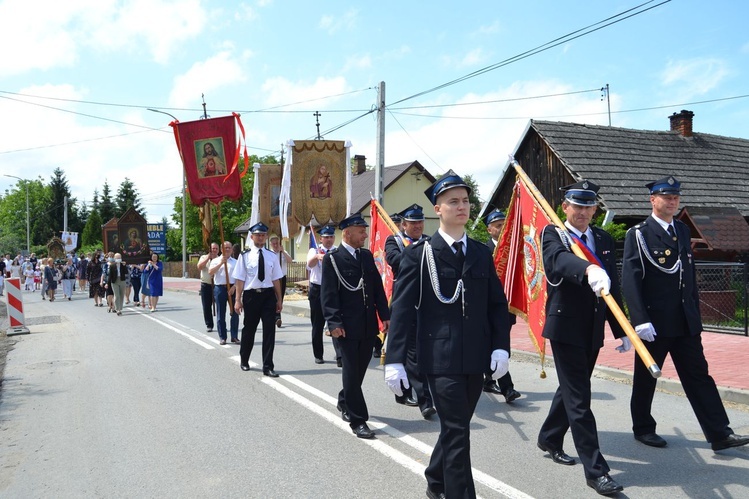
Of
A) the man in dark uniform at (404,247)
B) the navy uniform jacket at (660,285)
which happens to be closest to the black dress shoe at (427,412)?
the man in dark uniform at (404,247)

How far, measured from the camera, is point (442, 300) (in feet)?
12.2

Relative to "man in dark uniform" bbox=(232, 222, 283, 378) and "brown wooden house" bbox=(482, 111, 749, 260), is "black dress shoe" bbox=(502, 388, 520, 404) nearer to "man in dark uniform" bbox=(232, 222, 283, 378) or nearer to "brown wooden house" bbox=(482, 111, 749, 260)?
"man in dark uniform" bbox=(232, 222, 283, 378)

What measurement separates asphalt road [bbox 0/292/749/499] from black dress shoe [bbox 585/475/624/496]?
125 mm

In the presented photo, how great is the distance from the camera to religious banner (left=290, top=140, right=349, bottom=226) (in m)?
15.3

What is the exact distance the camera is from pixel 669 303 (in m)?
4.98

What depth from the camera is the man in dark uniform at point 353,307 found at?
577 centimetres

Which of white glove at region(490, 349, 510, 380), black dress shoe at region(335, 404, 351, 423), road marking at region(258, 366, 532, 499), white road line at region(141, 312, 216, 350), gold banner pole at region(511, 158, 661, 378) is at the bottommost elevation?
white road line at region(141, 312, 216, 350)

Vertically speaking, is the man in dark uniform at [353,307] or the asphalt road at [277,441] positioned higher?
the man in dark uniform at [353,307]

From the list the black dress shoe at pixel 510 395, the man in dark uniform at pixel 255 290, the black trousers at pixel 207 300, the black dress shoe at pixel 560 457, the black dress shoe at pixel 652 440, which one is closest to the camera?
the black dress shoe at pixel 560 457

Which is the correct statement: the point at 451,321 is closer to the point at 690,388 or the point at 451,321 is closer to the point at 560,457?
the point at 560,457

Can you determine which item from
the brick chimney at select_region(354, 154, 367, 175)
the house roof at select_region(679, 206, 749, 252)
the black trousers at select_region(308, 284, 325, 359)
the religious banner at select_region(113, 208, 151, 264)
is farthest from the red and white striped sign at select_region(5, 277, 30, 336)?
the brick chimney at select_region(354, 154, 367, 175)

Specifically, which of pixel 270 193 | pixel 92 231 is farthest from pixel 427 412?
pixel 92 231

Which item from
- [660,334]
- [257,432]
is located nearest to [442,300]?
[660,334]

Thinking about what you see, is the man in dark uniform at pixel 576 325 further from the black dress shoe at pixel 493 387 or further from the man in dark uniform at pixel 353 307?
the black dress shoe at pixel 493 387
